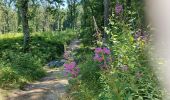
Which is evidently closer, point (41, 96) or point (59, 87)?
point (41, 96)

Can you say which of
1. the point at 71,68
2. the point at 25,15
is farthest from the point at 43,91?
the point at 25,15

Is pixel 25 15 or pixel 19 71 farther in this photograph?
pixel 25 15

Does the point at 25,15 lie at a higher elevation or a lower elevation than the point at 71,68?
higher

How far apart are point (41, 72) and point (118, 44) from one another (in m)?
10.4

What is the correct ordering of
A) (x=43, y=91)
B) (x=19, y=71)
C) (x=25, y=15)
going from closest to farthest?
(x=43, y=91) → (x=19, y=71) → (x=25, y=15)

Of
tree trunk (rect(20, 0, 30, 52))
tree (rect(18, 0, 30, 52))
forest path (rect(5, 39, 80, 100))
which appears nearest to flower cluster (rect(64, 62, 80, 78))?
forest path (rect(5, 39, 80, 100))

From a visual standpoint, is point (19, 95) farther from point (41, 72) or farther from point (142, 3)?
point (142, 3)

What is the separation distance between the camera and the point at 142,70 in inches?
246

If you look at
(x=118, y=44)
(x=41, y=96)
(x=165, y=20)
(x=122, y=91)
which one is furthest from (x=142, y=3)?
(x=122, y=91)

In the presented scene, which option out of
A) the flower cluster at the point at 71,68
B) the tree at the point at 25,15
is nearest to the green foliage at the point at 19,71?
the tree at the point at 25,15

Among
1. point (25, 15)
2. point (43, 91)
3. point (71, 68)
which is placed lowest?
point (43, 91)

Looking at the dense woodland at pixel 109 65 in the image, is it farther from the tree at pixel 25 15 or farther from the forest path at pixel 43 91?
the forest path at pixel 43 91

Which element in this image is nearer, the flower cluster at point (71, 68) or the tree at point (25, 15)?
the flower cluster at point (71, 68)

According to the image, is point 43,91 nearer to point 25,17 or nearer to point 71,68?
point 71,68
